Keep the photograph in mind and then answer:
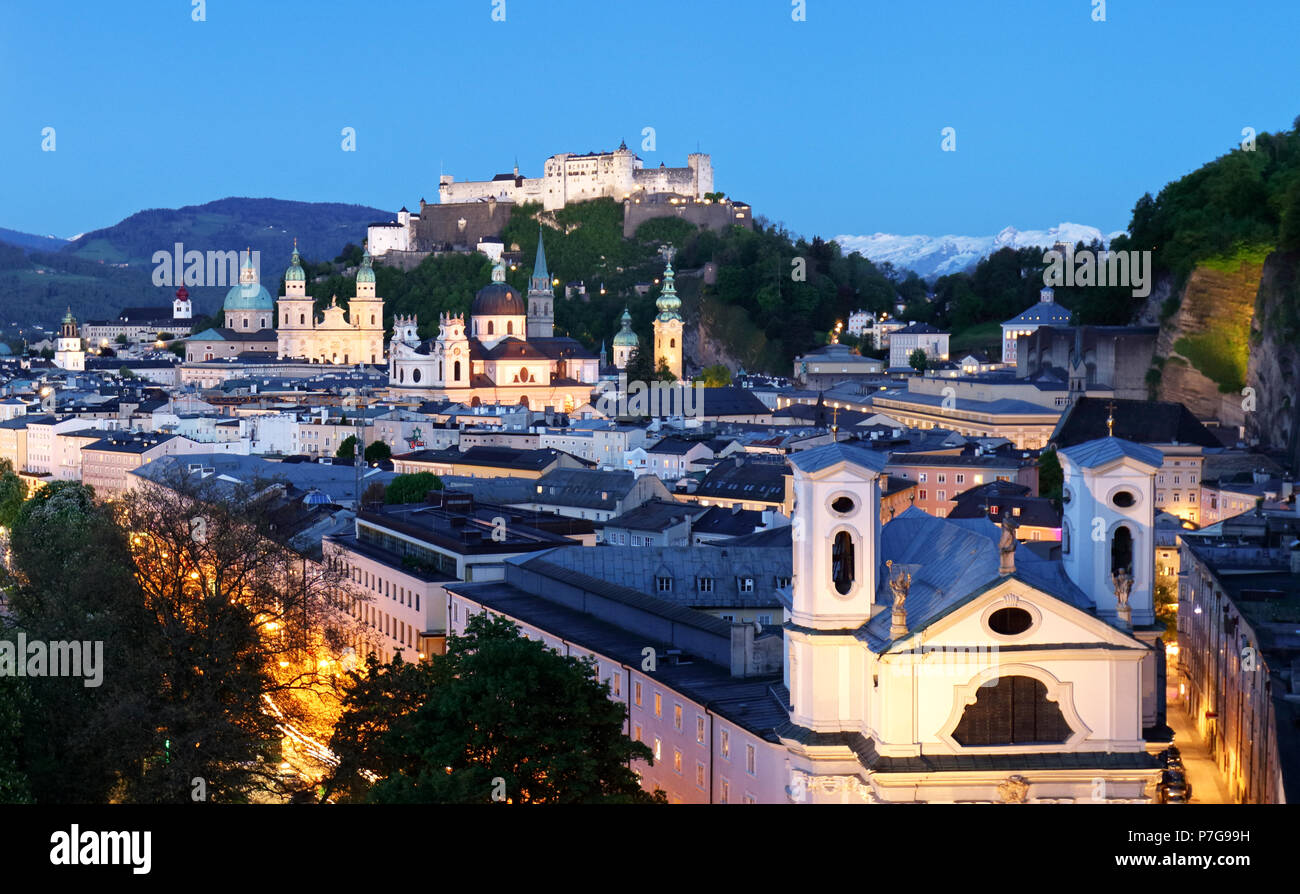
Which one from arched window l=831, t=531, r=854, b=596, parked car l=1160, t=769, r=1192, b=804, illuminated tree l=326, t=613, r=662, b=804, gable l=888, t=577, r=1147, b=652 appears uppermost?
arched window l=831, t=531, r=854, b=596

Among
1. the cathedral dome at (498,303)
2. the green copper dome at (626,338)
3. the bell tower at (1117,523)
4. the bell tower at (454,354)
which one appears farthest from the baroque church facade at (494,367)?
the bell tower at (1117,523)

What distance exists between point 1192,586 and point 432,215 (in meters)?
113

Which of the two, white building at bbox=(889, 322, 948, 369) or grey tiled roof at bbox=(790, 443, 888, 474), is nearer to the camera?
grey tiled roof at bbox=(790, 443, 888, 474)

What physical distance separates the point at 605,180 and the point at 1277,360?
8794 cm

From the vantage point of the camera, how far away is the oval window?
67.1 ft

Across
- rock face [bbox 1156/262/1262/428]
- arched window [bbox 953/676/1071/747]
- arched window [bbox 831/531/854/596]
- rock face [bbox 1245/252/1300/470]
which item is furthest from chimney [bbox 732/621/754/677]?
rock face [bbox 1156/262/1262/428]

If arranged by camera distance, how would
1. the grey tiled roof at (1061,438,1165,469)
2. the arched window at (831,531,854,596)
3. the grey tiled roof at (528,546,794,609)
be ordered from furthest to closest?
the grey tiled roof at (528,546,794,609), the grey tiled roof at (1061,438,1165,469), the arched window at (831,531,854,596)

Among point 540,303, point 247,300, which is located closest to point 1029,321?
point 540,303

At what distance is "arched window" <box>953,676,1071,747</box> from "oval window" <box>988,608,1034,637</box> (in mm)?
516

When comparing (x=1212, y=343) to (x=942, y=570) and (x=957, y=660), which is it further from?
(x=957, y=660)

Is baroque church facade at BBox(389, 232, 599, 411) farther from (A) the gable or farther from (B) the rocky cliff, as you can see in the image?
(A) the gable

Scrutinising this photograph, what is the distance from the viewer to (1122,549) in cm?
2219

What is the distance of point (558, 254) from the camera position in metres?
141
